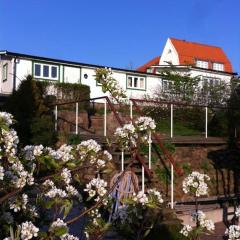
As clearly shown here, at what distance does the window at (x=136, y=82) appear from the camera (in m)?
30.5

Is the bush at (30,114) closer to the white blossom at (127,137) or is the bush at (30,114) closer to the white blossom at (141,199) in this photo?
the white blossom at (127,137)

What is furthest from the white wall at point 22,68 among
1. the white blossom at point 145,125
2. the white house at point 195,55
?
the white house at point 195,55

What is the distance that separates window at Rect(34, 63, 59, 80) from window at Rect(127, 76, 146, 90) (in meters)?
5.04

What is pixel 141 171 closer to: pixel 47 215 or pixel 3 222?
pixel 47 215

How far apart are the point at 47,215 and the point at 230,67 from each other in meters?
51.8

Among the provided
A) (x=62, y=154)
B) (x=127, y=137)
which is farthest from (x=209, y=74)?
(x=62, y=154)

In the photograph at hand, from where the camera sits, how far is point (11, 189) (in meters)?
2.82

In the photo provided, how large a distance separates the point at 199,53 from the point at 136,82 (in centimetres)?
2289

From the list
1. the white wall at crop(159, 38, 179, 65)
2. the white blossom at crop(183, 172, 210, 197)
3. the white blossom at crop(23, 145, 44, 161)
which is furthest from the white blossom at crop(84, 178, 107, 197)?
the white wall at crop(159, 38, 179, 65)

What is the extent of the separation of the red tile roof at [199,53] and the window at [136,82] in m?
19.6

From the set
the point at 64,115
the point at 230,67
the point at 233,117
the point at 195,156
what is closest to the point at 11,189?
the point at 195,156

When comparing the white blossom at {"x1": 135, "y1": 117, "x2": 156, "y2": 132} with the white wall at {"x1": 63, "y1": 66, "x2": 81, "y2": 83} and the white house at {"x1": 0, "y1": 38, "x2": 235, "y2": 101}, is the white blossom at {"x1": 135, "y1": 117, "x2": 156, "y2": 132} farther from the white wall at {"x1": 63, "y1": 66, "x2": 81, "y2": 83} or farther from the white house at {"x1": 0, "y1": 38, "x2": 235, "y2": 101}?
the white wall at {"x1": 63, "y1": 66, "x2": 81, "y2": 83}

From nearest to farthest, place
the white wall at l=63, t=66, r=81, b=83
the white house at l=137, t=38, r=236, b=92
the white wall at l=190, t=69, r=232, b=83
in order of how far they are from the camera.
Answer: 1. the white wall at l=63, t=66, r=81, b=83
2. the white wall at l=190, t=69, r=232, b=83
3. the white house at l=137, t=38, r=236, b=92

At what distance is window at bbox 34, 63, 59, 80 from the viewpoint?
26556 millimetres
